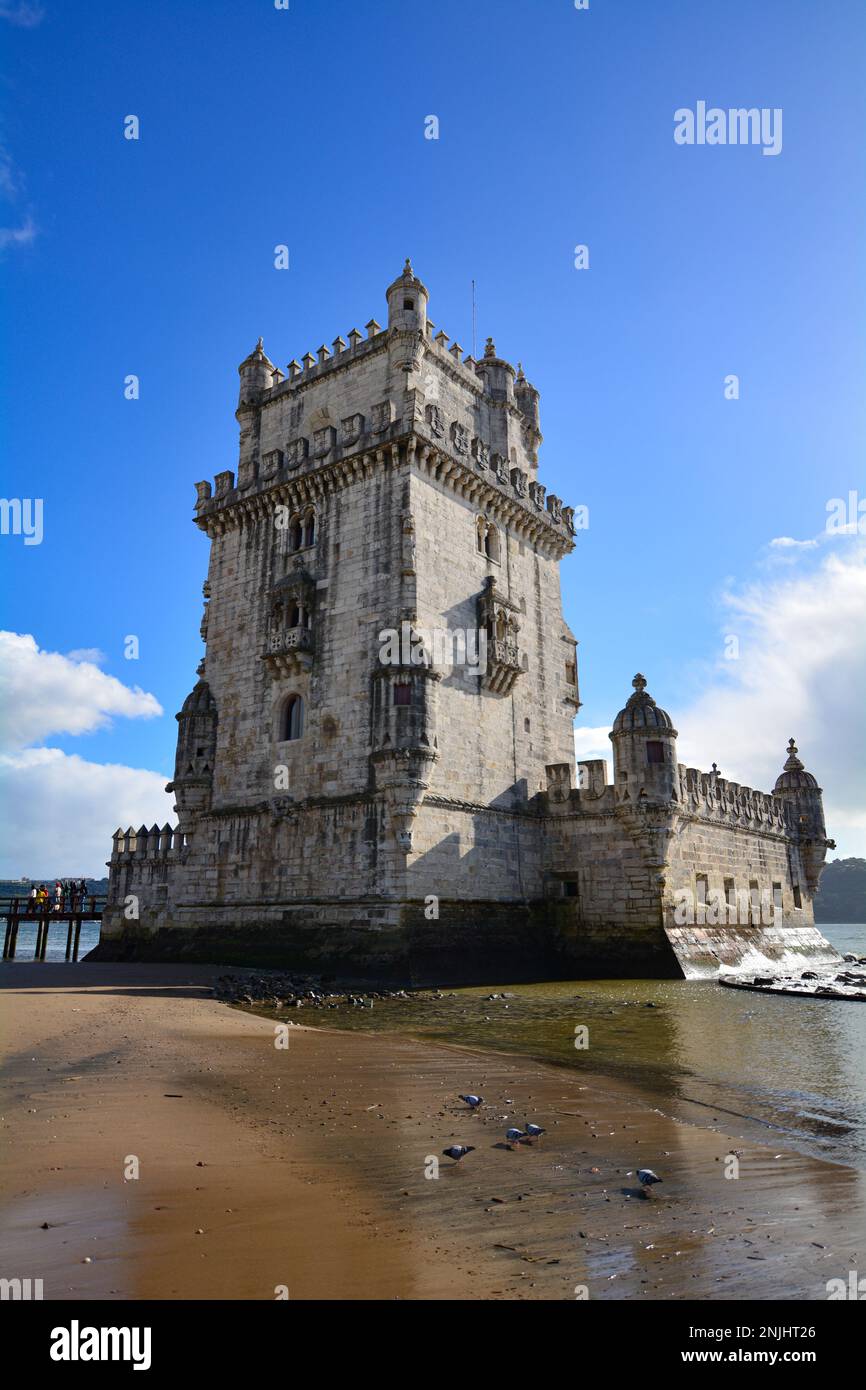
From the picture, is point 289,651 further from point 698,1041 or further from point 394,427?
point 698,1041

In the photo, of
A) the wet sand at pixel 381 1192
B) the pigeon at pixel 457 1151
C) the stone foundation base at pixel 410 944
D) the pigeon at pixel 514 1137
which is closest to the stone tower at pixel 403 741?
the stone foundation base at pixel 410 944

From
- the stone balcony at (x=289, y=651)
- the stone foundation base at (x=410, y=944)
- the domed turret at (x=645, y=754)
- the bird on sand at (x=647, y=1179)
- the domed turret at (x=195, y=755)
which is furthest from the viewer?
the domed turret at (x=195, y=755)

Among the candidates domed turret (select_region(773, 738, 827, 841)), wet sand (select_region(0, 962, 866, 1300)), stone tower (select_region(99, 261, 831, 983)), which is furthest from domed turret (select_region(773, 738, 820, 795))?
wet sand (select_region(0, 962, 866, 1300))

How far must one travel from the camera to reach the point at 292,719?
29.9 meters

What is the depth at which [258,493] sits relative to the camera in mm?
32719

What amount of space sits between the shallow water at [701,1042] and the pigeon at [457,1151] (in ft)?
10.2

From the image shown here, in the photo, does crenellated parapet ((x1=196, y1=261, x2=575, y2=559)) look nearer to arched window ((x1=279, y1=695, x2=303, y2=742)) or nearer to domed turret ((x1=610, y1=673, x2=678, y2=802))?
arched window ((x1=279, y1=695, x2=303, y2=742))

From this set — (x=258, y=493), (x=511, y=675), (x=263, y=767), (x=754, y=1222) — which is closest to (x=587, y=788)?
(x=511, y=675)

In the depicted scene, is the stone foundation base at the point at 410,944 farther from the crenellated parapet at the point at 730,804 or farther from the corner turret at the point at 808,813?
the corner turret at the point at 808,813

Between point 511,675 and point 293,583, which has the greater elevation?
point 293,583

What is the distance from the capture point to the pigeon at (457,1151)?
23.2ft

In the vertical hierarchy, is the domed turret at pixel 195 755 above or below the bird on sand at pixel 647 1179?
above

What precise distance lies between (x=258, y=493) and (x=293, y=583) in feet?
16.9
